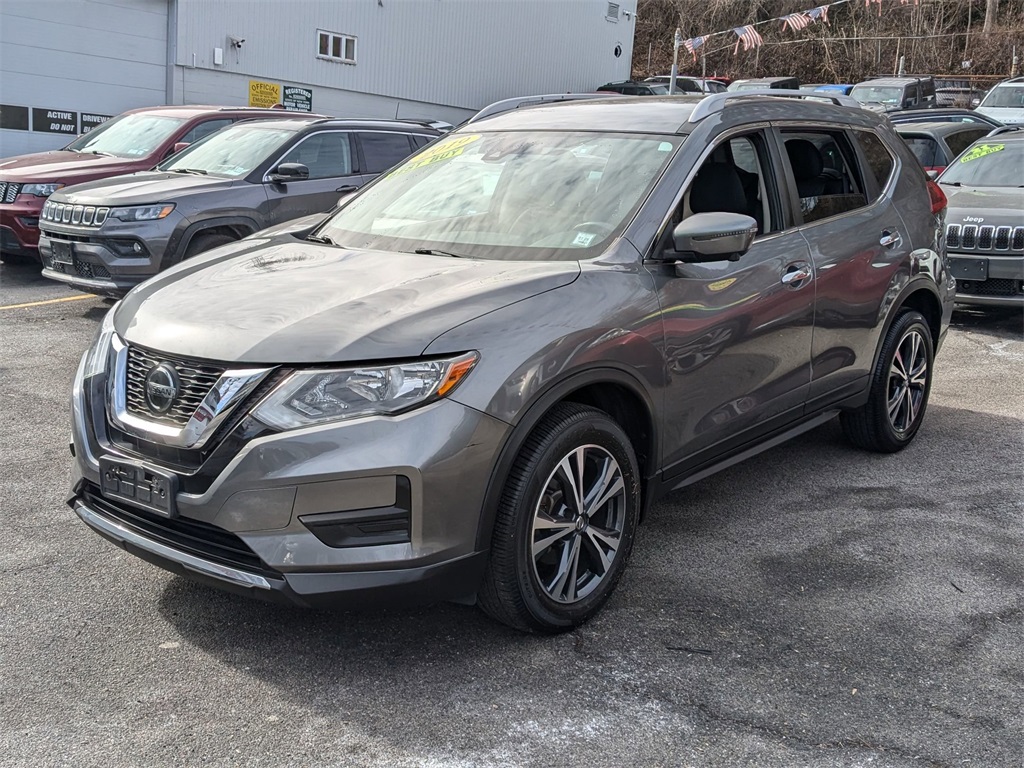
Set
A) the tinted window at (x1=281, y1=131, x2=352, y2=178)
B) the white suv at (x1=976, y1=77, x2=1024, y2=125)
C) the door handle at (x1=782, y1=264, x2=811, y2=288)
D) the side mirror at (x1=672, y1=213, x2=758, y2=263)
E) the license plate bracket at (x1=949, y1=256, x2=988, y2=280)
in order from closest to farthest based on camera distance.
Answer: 1. the side mirror at (x1=672, y1=213, x2=758, y2=263)
2. the door handle at (x1=782, y1=264, x2=811, y2=288)
3. the license plate bracket at (x1=949, y1=256, x2=988, y2=280)
4. the tinted window at (x1=281, y1=131, x2=352, y2=178)
5. the white suv at (x1=976, y1=77, x2=1024, y2=125)

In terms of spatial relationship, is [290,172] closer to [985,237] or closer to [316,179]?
[316,179]

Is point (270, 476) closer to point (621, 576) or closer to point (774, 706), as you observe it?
point (621, 576)

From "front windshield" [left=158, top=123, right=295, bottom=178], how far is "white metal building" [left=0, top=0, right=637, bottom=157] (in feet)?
28.2

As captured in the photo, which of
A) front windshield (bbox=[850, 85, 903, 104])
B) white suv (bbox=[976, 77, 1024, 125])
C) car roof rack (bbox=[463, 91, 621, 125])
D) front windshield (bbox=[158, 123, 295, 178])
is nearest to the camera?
car roof rack (bbox=[463, 91, 621, 125])

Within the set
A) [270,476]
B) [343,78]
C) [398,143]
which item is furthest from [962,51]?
[270,476]

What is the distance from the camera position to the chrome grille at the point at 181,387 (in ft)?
10.2

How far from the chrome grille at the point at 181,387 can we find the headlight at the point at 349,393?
0.68 ft

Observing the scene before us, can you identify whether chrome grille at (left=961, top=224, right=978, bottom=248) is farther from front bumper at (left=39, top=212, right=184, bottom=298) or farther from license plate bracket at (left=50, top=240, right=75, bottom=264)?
license plate bracket at (left=50, top=240, right=75, bottom=264)

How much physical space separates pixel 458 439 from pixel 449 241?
1242mm

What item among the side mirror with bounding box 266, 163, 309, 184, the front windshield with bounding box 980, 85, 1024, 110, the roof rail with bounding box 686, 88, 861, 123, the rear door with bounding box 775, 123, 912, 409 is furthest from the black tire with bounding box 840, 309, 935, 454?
the front windshield with bounding box 980, 85, 1024, 110

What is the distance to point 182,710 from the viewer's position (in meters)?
3.01

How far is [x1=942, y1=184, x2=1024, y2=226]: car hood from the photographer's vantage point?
895cm

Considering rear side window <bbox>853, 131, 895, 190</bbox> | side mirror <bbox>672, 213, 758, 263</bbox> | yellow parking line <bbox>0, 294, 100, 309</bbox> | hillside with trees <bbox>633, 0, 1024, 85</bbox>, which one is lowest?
yellow parking line <bbox>0, 294, 100, 309</bbox>

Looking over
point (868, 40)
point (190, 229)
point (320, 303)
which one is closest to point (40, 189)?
point (190, 229)
